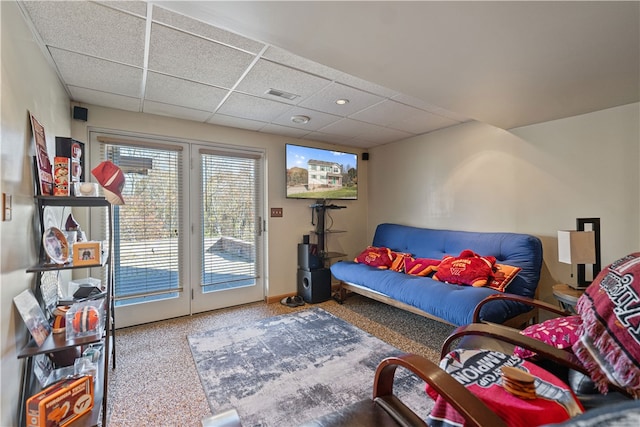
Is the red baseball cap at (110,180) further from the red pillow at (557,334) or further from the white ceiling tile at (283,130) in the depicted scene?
the red pillow at (557,334)

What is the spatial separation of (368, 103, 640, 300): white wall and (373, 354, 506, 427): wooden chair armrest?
240cm

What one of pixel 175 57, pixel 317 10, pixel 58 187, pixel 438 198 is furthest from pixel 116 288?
pixel 438 198

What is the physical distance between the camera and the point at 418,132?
12.0 feet

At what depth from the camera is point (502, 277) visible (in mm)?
2393

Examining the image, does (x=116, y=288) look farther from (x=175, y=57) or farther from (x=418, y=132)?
(x=418, y=132)

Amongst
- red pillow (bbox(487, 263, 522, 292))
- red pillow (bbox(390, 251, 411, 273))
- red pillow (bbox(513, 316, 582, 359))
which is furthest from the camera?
red pillow (bbox(390, 251, 411, 273))

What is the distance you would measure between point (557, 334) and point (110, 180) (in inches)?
102

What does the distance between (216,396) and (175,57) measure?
90.5 inches

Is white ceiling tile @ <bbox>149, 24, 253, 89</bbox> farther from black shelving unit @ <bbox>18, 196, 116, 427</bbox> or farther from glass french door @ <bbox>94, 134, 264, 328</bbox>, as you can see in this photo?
glass french door @ <bbox>94, 134, 264, 328</bbox>

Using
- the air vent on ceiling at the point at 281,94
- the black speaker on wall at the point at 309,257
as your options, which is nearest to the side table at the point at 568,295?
the black speaker on wall at the point at 309,257

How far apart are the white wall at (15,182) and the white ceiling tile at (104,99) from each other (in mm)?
822

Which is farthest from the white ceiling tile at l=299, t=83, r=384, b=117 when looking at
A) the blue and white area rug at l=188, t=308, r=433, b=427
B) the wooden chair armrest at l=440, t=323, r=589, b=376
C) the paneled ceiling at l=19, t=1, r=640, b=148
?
the blue and white area rug at l=188, t=308, r=433, b=427

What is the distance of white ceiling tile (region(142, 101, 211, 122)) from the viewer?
2.72m

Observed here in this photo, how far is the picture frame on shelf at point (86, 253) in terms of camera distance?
59.4 inches
